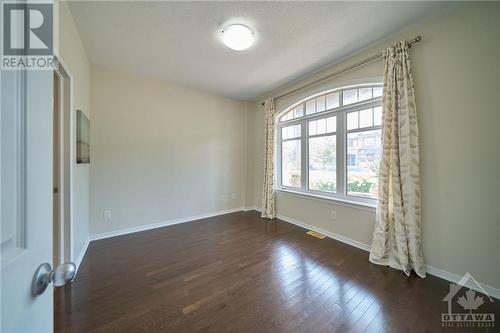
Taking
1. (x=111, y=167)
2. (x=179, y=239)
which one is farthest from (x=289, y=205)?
(x=111, y=167)

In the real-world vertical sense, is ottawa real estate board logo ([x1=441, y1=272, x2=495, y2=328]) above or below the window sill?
below

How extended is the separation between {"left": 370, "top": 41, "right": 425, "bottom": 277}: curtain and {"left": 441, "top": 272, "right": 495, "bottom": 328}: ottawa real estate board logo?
30 centimetres

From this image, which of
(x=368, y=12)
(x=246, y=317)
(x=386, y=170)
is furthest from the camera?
(x=386, y=170)

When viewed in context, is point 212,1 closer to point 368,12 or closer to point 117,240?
point 368,12

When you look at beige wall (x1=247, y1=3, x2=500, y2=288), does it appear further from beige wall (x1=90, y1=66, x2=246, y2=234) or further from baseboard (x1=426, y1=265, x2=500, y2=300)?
beige wall (x1=90, y1=66, x2=246, y2=234)

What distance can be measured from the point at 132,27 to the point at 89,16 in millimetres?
398

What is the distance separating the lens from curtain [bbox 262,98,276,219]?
14.0 feet

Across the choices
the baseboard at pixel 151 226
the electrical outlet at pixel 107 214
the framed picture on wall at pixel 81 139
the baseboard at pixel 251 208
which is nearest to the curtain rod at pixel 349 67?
the baseboard at pixel 251 208

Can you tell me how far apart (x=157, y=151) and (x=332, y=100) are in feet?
10.9

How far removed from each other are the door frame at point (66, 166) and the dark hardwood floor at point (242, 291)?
1.38ft

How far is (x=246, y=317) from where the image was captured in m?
1.59

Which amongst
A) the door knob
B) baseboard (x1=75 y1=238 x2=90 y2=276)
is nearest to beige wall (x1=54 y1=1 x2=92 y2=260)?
baseboard (x1=75 y1=238 x2=90 y2=276)

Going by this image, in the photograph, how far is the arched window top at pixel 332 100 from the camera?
2.83m

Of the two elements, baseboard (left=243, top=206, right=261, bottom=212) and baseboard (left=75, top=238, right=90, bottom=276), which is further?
baseboard (left=243, top=206, right=261, bottom=212)
